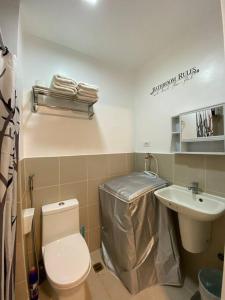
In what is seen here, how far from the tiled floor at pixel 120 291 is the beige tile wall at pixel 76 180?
392mm

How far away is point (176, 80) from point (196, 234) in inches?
60.2

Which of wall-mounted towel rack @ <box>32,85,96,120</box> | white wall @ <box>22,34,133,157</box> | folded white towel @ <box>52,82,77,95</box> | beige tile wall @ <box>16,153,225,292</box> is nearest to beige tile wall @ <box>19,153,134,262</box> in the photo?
beige tile wall @ <box>16,153,225,292</box>

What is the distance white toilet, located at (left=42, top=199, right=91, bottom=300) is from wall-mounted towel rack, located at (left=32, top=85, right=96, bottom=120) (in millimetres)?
1039

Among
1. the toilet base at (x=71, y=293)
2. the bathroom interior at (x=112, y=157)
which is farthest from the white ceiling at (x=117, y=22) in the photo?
the toilet base at (x=71, y=293)

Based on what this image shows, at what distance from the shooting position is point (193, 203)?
1.37m

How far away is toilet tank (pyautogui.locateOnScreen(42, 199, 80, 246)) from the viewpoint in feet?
4.65

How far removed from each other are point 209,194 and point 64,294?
141 cm

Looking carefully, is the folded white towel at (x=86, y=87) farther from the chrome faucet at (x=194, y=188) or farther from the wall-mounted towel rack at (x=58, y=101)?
the chrome faucet at (x=194, y=188)

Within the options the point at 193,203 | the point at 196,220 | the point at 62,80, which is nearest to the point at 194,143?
the point at 193,203

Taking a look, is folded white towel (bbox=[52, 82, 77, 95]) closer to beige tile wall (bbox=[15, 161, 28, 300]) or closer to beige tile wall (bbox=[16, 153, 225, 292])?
beige tile wall (bbox=[16, 153, 225, 292])

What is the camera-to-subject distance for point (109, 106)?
201cm

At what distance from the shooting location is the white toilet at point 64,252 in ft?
3.51

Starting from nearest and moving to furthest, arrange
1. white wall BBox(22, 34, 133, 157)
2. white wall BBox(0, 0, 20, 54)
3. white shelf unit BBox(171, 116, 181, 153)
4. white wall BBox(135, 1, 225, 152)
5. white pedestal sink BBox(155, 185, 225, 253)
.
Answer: white wall BBox(0, 0, 20, 54)
white pedestal sink BBox(155, 185, 225, 253)
white wall BBox(135, 1, 225, 152)
white wall BBox(22, 34, 133, 157)
white shelf unit BBox(171, 116, 181, 153)

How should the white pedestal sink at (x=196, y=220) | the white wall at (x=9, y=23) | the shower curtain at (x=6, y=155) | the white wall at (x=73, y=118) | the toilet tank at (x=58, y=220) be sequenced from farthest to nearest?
the white wall at (x=73, y=118) < the toilet tank at (x=58, y=220) < the white pedestal sink at (x=196, y=220) < the white wall at (x=9, y=23) < the shower curtain at (x=6, y=155)
